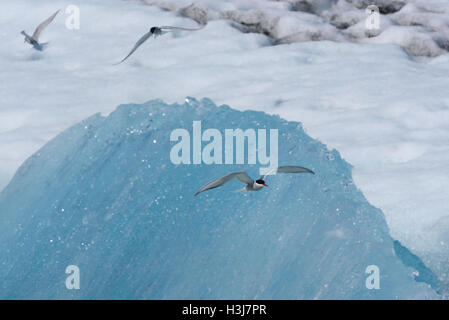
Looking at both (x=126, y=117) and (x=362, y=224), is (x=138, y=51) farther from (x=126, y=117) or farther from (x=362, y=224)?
(x=362, y=224)

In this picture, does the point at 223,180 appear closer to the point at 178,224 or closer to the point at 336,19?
the point at 178,224

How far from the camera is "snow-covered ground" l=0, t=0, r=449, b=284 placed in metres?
4.93

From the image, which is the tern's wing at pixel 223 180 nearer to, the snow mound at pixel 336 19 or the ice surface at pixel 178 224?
the ice surface at pixel 178 224

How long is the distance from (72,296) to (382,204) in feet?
6.44

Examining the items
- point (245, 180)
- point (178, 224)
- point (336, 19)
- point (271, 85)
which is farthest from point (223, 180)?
point (336, 19)

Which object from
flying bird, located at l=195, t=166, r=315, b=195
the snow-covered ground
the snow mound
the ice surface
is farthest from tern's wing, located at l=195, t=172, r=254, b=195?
the snow mound

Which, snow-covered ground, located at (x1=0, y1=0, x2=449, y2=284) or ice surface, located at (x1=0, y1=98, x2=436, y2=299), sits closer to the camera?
ice surface, located at (x1=0, y1=98, x2=436, y2=299)

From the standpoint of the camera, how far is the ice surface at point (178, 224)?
4.62m

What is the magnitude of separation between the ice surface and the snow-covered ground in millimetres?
161

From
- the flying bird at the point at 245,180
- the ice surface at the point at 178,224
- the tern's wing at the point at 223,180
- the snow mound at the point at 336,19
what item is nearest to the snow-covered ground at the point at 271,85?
the snow mound at the point at 336,19

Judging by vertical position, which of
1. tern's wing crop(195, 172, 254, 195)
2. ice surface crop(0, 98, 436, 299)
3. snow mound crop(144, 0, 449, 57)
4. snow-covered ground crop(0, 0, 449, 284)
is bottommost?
ice surface crop(0, 98, 436, 299)

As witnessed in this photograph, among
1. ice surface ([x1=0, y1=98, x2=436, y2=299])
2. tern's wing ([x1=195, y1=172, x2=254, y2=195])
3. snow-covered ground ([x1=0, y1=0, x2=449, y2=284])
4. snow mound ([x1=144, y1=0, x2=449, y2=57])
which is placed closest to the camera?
tern's wing ([x1=195, y1=172, x2=254, y2=195])

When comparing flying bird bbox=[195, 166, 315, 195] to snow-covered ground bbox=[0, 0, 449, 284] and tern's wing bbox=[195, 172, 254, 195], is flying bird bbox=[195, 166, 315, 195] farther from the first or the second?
snow-covered ground bbox=[0, 0, 449, 284]

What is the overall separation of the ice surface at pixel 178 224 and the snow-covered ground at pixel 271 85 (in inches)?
6.3
